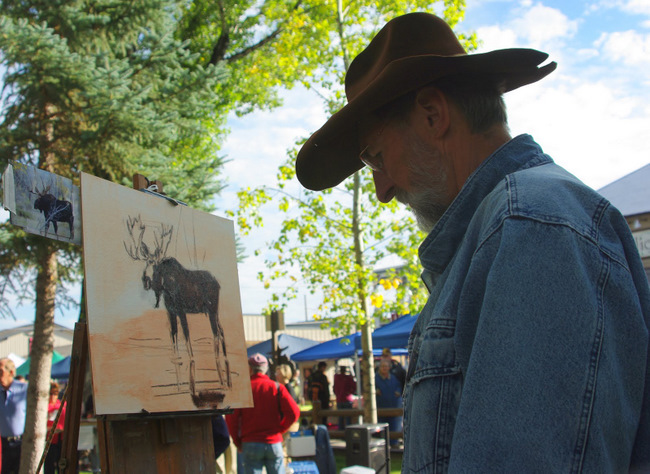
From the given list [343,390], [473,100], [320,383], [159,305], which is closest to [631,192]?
[159,305]

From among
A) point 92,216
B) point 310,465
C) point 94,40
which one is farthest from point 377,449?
point 94,40

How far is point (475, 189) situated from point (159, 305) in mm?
2018

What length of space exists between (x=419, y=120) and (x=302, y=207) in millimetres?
7124

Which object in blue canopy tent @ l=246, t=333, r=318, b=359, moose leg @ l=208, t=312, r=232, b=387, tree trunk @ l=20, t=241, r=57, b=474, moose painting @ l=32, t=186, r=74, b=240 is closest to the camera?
moose painting @ l=32, t=186, r=74, b=240

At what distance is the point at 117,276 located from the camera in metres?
2.55

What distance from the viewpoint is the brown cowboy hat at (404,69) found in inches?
44.4

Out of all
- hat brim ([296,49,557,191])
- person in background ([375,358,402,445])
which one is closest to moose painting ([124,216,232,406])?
hat brim ([296,49,557,191])

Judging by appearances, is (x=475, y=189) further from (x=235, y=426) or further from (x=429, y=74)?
(x=235, y=426)

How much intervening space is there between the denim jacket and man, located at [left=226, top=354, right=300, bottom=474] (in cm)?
467

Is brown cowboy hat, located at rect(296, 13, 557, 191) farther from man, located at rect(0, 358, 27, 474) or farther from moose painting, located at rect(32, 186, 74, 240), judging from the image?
man, located at rect(0, 358, 27, 474)

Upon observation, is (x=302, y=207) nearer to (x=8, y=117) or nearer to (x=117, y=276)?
(x=8, y=117)

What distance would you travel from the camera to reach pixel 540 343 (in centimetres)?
71

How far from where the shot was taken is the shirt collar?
1.01 metres

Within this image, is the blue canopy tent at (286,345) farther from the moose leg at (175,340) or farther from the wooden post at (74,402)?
the wooden post at (74,402)
